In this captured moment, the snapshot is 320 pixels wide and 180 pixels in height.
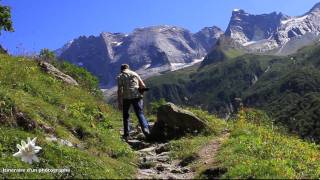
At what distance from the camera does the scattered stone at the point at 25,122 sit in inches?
676

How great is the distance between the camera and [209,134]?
23.7 metres

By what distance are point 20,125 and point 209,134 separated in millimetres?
9278

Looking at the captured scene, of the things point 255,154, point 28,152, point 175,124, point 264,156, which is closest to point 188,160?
point 255,154

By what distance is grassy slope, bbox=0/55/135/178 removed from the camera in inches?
583

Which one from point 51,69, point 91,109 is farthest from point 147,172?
point 51,69

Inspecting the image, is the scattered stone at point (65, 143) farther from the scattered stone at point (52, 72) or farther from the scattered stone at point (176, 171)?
the scattered stone at point (52, 72)

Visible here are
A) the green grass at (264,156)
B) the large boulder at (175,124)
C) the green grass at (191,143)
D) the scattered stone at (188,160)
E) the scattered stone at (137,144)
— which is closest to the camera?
the green grass at (264,156)

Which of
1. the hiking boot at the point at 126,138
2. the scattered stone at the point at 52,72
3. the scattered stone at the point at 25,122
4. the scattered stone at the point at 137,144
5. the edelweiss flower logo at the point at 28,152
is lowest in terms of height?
the scattered stone at the point at 137,144

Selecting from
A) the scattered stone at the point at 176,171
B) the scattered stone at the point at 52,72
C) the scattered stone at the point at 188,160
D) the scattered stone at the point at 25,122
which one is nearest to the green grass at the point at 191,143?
the scattered stone at the point at 188,160

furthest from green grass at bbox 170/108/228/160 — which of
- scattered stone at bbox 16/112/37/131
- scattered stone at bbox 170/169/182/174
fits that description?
scattered stone at bbox 16/112/37/131

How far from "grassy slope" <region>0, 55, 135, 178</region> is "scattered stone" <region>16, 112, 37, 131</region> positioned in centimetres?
18

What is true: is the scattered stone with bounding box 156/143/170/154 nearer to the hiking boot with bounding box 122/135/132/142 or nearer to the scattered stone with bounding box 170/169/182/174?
the hiking boot with bounding box 122/135/132/142

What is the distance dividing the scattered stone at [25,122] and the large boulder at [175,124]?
8.14 meters

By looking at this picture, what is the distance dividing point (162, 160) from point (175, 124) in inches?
188
